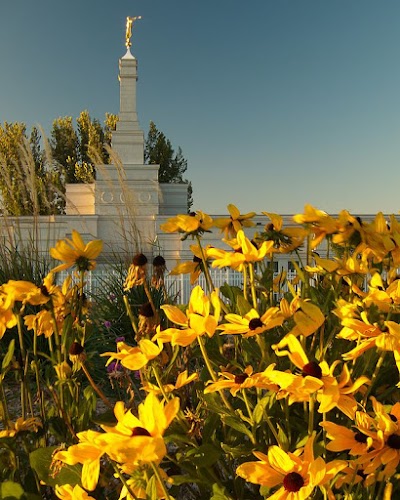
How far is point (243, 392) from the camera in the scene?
1.02 meters

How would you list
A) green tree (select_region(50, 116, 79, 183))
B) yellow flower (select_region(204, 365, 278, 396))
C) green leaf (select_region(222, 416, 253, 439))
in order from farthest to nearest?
green tree (select_region(50, 116, 79, 183)), green leaf (select_region(222, 416, 253, 439)), yellow flower (select_region(204, 365, 278, 396))

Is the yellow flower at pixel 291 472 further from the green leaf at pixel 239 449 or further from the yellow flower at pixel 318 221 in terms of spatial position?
the yellow flower at pixel 318 221

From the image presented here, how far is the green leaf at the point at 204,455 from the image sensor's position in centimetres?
105

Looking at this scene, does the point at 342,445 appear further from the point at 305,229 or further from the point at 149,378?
A: the point at 305,229

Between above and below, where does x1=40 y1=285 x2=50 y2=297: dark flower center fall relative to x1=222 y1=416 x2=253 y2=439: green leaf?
above

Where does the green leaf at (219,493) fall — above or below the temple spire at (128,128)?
below

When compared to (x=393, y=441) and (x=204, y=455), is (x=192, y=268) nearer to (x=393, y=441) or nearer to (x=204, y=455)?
(x=204, y=455)

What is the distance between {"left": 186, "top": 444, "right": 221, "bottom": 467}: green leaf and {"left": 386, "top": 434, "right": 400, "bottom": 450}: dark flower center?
0.35 m

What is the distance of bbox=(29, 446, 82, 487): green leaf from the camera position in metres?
1.16

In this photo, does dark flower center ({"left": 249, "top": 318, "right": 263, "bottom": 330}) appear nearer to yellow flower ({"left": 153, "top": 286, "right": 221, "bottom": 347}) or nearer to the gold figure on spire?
yellow flower ({"left": 153, "top": 286, "right": 221, "bottom": 347})

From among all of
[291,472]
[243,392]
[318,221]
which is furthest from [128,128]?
[291,472]

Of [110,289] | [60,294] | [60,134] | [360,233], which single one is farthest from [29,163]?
[60,134]

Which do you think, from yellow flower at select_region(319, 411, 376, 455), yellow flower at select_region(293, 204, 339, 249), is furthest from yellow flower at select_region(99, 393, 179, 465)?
yellow flower at select_region(293, 204, 339, 249)

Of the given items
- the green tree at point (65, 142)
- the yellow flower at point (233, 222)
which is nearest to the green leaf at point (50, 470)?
the yellow flower at point (233, 222)
